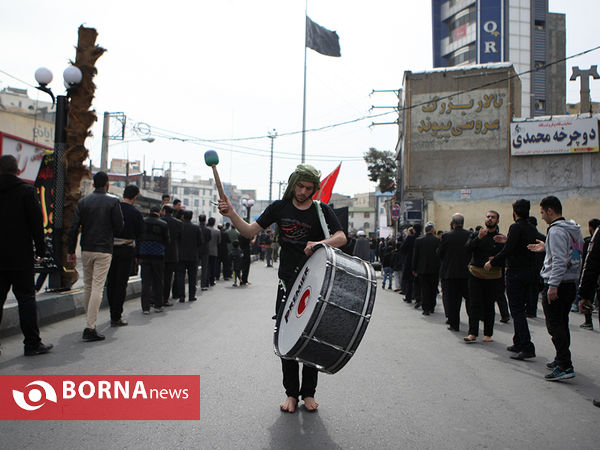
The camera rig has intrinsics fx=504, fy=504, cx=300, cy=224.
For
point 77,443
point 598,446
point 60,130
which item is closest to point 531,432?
point 598,446

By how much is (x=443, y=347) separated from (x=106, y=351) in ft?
13.8

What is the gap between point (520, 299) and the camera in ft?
19.8

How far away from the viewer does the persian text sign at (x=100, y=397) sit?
3629mm

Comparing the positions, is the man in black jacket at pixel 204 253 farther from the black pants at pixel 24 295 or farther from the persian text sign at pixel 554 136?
the persian text sign at pixel 554 136

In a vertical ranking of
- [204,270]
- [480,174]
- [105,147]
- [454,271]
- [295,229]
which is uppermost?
[105,147]

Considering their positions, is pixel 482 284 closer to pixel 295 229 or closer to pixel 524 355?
pixel 524 355

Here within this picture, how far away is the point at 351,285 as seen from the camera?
3230 mm

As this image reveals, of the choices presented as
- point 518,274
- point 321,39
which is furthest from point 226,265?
point 321,39

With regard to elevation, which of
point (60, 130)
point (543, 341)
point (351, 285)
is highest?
point (60, 130)

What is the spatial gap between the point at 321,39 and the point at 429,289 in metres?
24.0

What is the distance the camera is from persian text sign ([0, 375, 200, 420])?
3.63 m

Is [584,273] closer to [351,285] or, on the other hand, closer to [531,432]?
[531,432]

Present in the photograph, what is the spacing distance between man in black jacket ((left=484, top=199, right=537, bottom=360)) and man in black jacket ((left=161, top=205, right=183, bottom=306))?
19.6 feet

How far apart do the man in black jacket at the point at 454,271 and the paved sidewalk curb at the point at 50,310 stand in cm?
594
